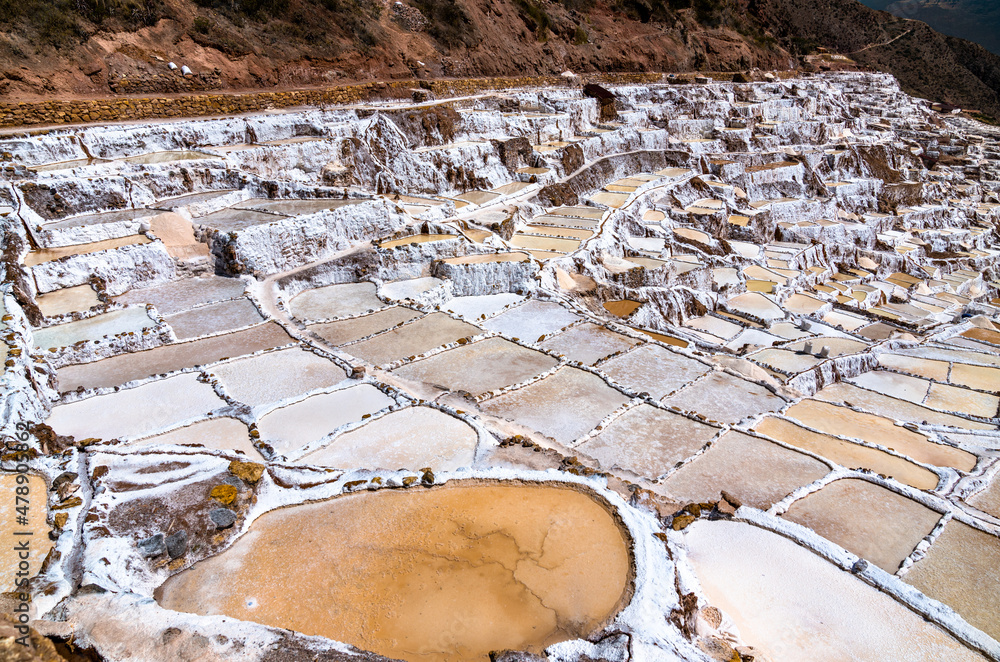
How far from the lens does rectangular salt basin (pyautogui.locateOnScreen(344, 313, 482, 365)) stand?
38.2 ft

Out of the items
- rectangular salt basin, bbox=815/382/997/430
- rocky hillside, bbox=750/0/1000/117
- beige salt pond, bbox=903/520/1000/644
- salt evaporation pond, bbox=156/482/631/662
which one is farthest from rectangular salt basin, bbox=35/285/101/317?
rocky hillside, bbox=750/0/1000/117

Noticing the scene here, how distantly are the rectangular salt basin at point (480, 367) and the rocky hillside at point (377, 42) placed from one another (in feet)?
53.5

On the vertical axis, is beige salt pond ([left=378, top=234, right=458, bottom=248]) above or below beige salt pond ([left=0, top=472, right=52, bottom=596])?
above

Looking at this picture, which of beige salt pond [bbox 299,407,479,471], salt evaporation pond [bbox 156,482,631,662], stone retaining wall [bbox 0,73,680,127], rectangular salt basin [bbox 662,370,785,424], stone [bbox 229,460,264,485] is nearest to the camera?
salt evaporation pond [bbox 156,482,631,662]

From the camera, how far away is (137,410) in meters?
9.16

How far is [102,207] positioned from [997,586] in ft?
61.7

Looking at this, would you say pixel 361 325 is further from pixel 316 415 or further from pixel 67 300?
pixel 67 300

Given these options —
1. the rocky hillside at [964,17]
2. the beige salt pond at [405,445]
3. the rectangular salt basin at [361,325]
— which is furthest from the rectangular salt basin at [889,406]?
the rocky hillside at [964,17]

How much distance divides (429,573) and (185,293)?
10421 millimetres

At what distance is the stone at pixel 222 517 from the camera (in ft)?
20.7

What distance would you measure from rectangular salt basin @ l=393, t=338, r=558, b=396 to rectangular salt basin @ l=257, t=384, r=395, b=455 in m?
1.11

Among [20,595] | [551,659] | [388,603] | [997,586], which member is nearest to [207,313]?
[20,595]

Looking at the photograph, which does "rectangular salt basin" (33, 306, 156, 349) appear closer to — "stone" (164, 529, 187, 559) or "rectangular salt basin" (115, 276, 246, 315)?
"rectangular salt basin" (115, 276, 246, 315)

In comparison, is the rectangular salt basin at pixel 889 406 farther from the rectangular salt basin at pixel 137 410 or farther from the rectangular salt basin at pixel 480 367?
the rectangular salt basin at pixel 137 410
